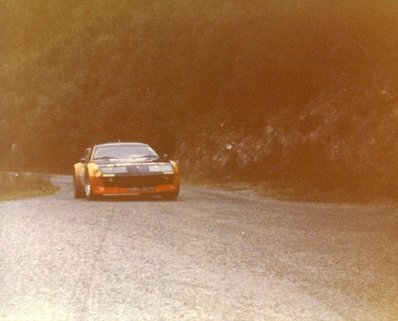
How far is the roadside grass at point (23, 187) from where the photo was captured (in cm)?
2886

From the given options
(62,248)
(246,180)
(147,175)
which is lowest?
(246,180)

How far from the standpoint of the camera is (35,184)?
1283 inches

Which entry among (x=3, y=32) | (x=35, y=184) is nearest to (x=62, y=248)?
(x=35, y=184)

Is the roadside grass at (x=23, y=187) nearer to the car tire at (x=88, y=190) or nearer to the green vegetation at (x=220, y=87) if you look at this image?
the car tire at (x=88, y=190)

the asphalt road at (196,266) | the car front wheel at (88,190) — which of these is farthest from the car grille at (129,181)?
the asphalt road at (196,266)

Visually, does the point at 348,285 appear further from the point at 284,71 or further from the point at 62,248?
the point at 284,71

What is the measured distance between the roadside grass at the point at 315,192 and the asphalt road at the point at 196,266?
18.8 ft

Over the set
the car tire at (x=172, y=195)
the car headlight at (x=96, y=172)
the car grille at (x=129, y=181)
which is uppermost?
the car headlight at (x=96, y=172)

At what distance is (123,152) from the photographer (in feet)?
77.5

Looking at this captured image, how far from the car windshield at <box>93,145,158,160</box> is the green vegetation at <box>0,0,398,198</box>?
7223 millimetres

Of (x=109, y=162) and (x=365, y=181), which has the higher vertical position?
(x=109, y=162)

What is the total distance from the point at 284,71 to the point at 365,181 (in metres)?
8.46

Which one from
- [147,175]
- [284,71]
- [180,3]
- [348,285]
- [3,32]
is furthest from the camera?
[3,32]

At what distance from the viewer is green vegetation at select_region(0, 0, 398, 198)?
31.7m
